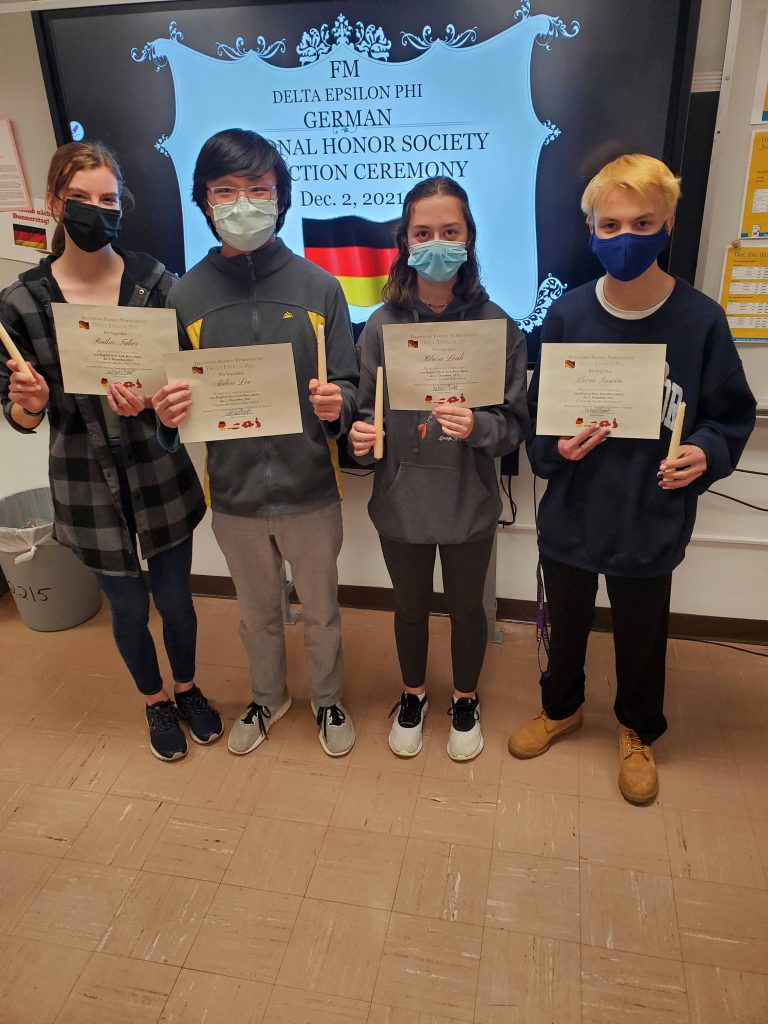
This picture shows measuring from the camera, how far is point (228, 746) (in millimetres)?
2109

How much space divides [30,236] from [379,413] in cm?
169

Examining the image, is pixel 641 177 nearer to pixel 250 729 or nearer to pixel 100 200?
pixel 100 200

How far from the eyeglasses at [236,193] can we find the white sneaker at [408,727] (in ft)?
4.82

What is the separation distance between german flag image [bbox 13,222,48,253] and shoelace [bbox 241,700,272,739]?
176cm

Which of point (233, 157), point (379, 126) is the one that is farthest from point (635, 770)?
point (379, 126)

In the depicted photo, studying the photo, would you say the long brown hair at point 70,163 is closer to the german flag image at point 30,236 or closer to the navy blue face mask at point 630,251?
the german flag image at point 30,236

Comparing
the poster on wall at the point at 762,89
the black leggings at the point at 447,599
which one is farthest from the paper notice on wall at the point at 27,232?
the poster on wall at the point at 762,89

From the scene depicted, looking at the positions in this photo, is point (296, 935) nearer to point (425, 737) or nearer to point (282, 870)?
point (282, 870)

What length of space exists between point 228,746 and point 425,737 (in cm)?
62

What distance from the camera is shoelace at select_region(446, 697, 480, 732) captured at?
2035 mm

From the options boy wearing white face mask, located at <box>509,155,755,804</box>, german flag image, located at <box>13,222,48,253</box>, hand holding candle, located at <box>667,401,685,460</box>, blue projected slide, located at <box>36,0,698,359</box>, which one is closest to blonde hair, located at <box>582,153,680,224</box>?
boy wearing white face mask, located at <box>509,155,755,804</box>

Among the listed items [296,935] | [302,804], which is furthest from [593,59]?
[296,935]

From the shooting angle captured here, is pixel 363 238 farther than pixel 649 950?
Yes

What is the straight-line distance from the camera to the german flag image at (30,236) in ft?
7.82
